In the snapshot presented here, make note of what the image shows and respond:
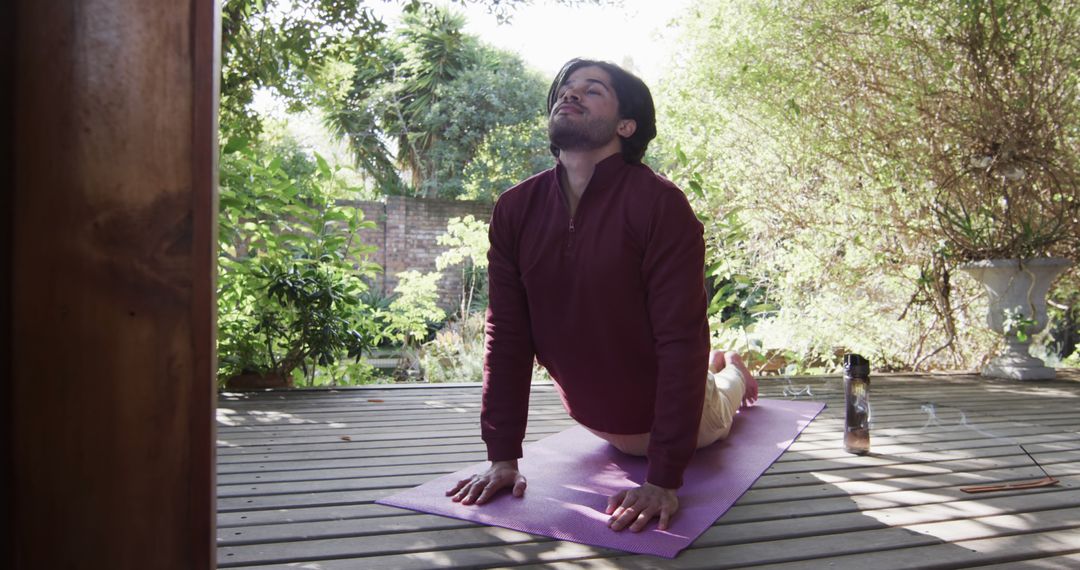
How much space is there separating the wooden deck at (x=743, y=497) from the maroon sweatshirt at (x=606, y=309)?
32cm

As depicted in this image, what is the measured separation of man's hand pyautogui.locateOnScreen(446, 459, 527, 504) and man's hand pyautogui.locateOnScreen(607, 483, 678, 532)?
273 mm

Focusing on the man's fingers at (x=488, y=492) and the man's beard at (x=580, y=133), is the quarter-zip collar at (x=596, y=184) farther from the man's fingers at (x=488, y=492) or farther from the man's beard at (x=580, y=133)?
the man's fingers at (x=488, y=492)

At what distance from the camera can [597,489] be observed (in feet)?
6.57

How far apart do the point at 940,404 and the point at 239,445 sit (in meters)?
3.00

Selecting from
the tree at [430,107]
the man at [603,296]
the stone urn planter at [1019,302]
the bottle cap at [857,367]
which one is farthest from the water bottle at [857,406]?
the tree at [430,107]

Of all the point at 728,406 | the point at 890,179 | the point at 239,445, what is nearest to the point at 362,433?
the point at 239,445

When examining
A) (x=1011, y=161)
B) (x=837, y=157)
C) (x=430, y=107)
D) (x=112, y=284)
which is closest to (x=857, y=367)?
(x=112, y=284)

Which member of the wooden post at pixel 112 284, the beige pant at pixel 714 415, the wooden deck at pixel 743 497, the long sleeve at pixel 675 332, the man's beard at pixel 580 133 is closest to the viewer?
the wooden post at pixel 112 284

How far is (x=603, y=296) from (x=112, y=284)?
1289 mm

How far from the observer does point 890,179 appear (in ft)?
16.3

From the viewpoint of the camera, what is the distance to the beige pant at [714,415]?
224 cm

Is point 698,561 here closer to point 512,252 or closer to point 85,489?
point 512,252

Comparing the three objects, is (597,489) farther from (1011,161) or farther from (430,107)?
(430,107)

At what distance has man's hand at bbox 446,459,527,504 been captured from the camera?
1871 mm
